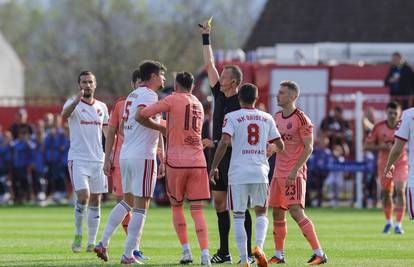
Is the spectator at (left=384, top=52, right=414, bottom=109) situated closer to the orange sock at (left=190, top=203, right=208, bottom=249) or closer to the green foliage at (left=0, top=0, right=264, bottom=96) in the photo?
the orange sock at (left=190, top=203, right=208, bottom=249)

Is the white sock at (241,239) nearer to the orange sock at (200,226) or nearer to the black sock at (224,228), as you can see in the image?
the orange sock at (200,226)

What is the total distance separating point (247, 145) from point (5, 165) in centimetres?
1796

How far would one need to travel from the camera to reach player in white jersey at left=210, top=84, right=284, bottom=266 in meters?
12.7

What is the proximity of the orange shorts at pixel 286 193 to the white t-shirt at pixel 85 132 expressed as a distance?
8.92 feet

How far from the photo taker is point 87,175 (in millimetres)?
15328

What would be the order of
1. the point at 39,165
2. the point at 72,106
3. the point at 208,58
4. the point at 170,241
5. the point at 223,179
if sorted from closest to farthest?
1. the point at 223,179
2. the point at 208,58
3. the point at 72,106
4. the point at 170,241
5. the point at 39,165

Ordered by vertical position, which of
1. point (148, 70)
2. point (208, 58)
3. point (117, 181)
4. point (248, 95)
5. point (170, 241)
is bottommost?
point (170, 241)

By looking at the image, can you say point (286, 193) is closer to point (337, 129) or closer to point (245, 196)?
point (245, 196)

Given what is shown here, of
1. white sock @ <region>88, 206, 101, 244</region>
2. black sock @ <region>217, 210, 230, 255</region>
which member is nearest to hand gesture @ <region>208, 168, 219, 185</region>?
black sock @ <region>217, 210, 230, 255</region>

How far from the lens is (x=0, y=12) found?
91.5 metres

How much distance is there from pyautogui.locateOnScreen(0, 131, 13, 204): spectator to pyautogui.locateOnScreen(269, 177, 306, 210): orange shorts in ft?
54.4

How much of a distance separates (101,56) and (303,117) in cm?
5500

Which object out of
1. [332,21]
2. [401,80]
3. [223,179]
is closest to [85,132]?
[223,179]

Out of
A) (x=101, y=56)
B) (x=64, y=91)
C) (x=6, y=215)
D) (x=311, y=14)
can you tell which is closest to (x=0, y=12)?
(x=64, y=91)
